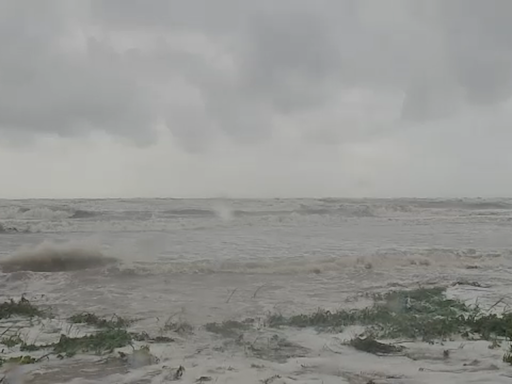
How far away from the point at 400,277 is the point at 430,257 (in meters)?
3.09

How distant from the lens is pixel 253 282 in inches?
434

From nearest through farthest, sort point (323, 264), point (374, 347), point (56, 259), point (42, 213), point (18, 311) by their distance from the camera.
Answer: point (374, 347)
point (18, 311)
point (323, 264)
point (56, 259)
point (42, 213)

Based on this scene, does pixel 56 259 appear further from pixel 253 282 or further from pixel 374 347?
pixel 374 347

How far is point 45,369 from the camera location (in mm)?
5105

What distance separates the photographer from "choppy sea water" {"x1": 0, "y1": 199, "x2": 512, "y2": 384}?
502 centimetres

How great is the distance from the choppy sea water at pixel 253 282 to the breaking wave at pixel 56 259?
5 centimetres

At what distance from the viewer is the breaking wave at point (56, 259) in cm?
1382

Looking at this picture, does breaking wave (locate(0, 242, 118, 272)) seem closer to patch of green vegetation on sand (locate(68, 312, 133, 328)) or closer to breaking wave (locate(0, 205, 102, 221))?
patch of green vegetation on sand (locate(68, 312, 133, 328))

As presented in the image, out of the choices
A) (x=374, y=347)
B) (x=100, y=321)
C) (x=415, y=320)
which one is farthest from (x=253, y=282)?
(x=374, y=347)

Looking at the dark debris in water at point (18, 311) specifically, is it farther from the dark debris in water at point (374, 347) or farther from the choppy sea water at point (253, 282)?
the dark debris in water at point (374, 347)

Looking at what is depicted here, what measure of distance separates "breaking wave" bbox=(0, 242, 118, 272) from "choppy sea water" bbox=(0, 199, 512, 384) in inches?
2.0

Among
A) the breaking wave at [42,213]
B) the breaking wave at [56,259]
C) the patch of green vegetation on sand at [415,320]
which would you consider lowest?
the breaking wave at [56,259]

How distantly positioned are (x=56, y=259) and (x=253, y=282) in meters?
6.52

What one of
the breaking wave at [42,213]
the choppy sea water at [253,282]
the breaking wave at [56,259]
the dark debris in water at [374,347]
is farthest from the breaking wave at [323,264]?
the breaking wave at [42,213]
